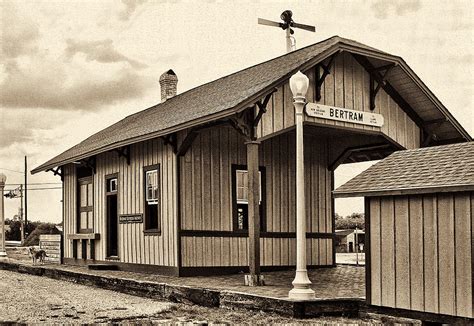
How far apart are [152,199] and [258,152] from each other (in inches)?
106

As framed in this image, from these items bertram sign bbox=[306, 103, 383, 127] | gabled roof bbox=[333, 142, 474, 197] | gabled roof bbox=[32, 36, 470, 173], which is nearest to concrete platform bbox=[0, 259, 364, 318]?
gabled roof bbox=[333, 142, 474, 197]

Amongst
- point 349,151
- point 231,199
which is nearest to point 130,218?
point 231,199

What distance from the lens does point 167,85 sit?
21938mm

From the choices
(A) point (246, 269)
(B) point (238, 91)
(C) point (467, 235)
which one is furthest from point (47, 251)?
(C) point (467, 235)

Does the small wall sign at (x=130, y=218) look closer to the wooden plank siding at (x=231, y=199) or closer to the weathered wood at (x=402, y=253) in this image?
the wooden plank siding at (x=231, y=199)

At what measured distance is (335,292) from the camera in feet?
36.8

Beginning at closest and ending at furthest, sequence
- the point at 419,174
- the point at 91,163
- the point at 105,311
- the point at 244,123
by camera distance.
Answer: the point at 419,174
the point at 105,311
the point at 244,123
the point at 91,163

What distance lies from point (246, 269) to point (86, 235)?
5.99m

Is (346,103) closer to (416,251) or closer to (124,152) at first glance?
(124,152)

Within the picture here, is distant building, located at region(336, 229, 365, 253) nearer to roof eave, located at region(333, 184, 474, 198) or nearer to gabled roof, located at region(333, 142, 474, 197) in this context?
gabled roof, located at region(333, 142, 474, 197)

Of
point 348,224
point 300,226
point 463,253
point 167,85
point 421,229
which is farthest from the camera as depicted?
point 348,224

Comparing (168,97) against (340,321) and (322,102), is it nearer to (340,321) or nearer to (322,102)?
(322,102)

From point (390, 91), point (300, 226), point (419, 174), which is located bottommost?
point (300, 226)

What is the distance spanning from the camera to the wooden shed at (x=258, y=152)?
1359 centimetres
